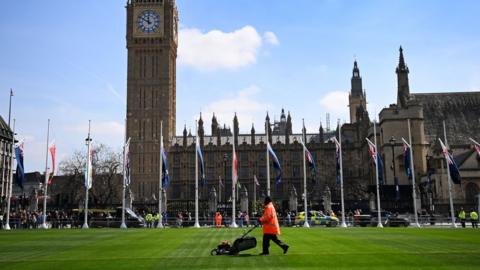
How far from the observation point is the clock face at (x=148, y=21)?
322ft

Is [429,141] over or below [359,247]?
over

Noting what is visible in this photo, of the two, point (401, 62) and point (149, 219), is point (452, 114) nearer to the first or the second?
point (401, 62)

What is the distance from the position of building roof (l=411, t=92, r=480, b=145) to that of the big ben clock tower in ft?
162

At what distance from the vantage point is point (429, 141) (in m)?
63.3

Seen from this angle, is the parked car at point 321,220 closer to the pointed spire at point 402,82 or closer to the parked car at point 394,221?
the parked car at point 394,221

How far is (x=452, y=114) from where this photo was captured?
6550 centimetres

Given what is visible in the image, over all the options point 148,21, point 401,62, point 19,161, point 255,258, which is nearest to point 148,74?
point 148,21

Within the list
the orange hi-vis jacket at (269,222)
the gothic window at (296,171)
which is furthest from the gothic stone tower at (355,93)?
the orange hi-vis jacket at (269,222)

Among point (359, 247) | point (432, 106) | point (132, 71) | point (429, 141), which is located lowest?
point (359, 247)

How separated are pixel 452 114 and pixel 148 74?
5707cm

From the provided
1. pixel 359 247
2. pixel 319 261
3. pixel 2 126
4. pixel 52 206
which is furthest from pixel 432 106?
pixel 2 126

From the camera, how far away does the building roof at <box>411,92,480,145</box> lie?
63.5 m

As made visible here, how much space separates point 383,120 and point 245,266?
181 ft

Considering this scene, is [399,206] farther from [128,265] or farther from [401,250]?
[128,265]
